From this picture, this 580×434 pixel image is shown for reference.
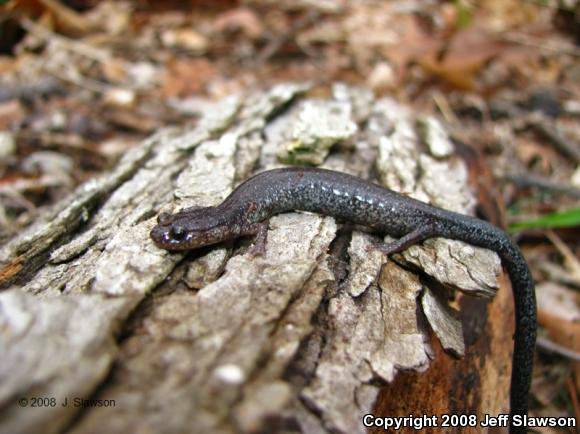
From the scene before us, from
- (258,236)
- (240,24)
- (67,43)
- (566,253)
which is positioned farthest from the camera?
(240,24)

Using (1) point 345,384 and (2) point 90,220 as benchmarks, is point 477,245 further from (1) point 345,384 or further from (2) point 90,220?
(2) point 90,220

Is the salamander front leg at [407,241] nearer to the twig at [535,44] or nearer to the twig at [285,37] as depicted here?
the twig at [535,44]

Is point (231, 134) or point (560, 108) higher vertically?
point (231, 134)

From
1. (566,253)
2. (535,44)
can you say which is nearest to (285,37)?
A: (535,44)

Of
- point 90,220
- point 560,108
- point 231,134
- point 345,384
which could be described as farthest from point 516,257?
point 560,108

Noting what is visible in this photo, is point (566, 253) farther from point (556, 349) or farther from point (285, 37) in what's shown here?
point (285, 37)

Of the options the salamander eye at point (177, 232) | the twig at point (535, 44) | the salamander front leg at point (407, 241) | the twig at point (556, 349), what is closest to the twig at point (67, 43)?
the salamander eye at point (177, 232)
